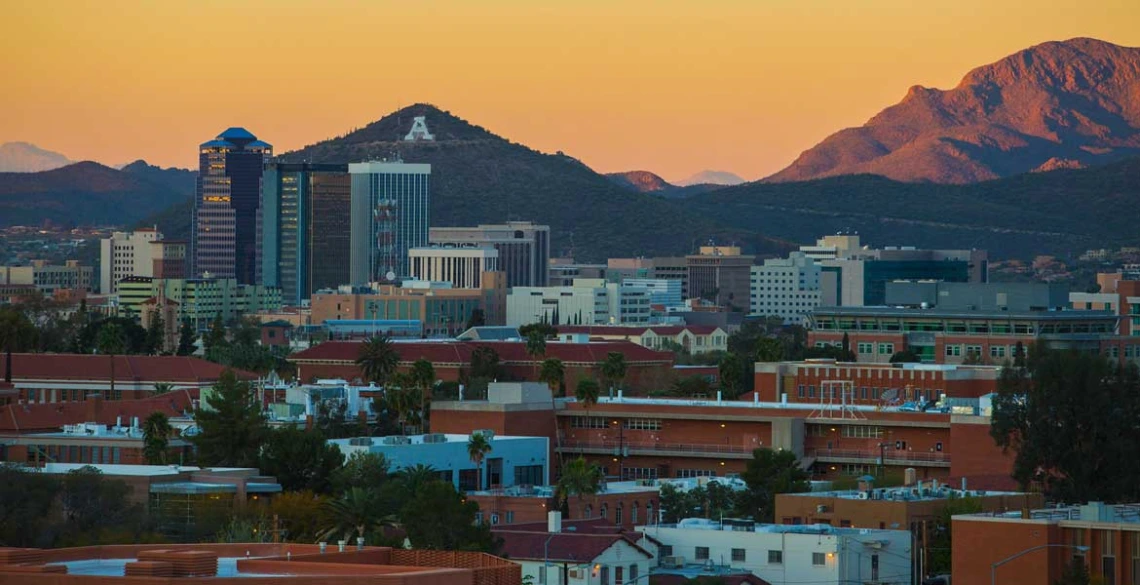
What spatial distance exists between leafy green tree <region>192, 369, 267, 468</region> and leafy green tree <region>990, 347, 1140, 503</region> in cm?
3305

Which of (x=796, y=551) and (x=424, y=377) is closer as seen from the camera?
(x=796, y=551)

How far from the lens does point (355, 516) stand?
8519 cm

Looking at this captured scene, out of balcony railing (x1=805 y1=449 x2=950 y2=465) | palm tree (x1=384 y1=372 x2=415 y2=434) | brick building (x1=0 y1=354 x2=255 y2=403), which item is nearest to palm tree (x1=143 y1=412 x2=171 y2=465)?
palm tree (x1=384 y1=372 x2=415 y2=434)

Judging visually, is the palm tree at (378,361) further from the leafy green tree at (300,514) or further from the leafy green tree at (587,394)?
the leafy green tree at (300,514)

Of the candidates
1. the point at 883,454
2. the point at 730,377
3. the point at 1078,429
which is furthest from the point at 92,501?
the point at 730,377

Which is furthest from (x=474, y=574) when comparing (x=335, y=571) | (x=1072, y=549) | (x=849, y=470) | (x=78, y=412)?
(x=78, y=412)

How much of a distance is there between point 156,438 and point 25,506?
2926cm

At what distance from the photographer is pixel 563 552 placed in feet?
268

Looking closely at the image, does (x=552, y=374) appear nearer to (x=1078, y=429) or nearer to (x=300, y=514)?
(x=1078, y=429)

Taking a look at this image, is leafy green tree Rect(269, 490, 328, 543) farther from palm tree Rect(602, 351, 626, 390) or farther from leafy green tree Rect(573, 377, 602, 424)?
palm tree Rect(602, 351, 626, 390)

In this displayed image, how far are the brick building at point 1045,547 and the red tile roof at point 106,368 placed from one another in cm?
10132

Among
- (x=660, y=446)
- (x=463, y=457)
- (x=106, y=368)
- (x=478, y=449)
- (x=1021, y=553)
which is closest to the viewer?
(x=1021, y=553)

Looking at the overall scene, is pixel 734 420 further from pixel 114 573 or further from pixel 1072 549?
pixel 114 573

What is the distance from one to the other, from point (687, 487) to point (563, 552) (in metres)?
28.4
